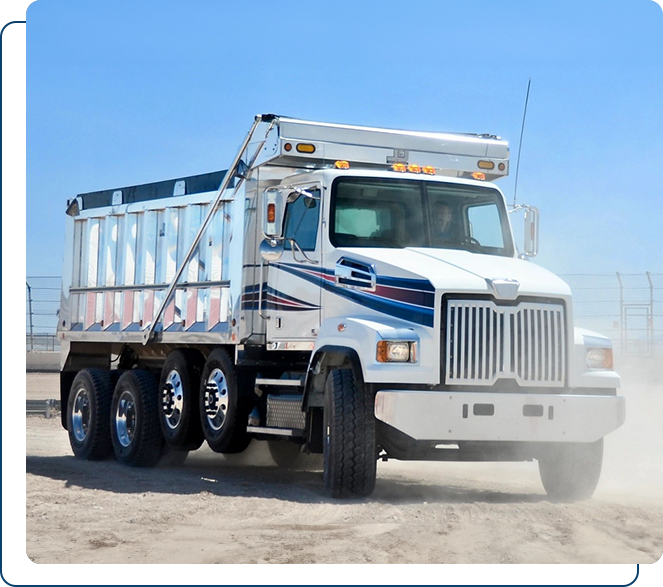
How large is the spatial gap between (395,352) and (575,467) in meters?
2.39

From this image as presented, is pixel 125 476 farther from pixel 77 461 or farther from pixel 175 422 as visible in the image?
pixel 77 461

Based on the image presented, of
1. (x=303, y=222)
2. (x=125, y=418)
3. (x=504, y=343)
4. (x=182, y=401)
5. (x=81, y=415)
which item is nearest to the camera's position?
(x=504, y=343)

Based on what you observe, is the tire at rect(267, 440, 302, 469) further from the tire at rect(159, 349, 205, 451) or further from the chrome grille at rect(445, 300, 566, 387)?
the chrome grille at rect(445, 300, 566, 387)

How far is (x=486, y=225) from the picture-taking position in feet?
43.1

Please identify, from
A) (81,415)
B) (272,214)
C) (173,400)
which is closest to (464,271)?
(272,214)

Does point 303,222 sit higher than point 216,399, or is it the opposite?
point 303,222

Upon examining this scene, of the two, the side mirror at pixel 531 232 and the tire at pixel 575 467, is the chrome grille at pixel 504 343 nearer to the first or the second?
the tire at pixel 575 467

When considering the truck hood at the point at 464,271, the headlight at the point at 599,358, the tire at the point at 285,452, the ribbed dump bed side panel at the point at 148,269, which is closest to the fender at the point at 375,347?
the truck hood at the point at 464,271

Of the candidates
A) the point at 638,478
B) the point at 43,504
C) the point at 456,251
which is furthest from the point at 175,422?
the point at 638,478

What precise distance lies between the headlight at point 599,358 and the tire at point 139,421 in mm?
6015

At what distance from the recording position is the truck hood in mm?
11242

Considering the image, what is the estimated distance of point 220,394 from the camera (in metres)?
14.0

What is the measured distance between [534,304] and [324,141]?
3.09 metres

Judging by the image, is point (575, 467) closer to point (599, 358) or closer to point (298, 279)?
point (599, 358)
